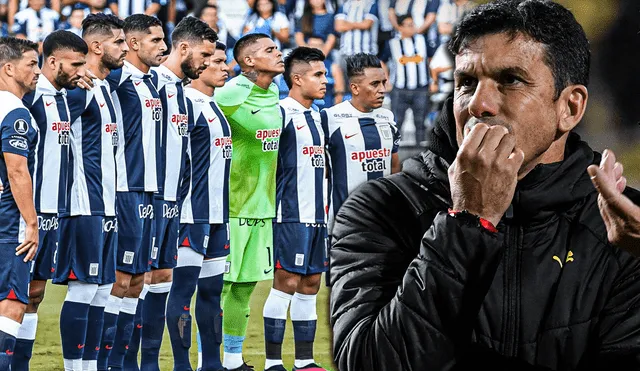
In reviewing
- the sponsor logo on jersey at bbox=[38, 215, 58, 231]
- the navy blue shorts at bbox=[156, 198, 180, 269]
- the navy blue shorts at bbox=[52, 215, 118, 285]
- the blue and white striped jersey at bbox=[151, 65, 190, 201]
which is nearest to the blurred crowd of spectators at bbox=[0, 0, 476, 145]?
the blue and white striped jersey at bbox=[151, 65, 190, 201]

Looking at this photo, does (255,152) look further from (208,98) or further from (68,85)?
(68,85)

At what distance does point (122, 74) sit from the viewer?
7.82 meters

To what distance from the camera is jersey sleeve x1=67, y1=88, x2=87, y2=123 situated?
730cm

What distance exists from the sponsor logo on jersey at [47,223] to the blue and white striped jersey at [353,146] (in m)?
2.52

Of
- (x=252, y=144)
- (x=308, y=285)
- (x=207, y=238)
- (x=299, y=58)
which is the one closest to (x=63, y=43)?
(x=207, y=238)

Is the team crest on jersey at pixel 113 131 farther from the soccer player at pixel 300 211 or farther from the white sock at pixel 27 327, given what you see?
the soccer player at pixel 300 211

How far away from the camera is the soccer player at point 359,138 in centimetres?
892

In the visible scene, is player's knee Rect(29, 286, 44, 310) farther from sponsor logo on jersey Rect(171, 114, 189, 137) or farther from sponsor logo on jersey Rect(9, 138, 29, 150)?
sponsor logo on jersey Rect(171, 114, 189, 137)

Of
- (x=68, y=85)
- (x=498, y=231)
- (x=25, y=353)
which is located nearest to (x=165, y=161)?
(x=68, y=85)

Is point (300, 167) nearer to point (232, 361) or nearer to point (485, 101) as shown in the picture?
point (232, 361)

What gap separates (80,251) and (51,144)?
0.74 meters

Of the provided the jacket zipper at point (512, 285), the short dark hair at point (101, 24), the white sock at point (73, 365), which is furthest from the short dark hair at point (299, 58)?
the jacket zipper at point (512, 285)

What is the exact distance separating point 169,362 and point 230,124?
78.3 inches

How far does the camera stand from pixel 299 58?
29.5 ft
